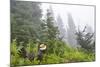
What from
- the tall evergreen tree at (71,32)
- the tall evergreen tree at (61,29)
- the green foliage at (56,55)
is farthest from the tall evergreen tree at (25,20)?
the tall evergreen tree at (71,32)

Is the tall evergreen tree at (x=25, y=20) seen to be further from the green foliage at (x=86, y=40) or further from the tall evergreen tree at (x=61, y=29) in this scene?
the green foliage at (x=86, y=40)

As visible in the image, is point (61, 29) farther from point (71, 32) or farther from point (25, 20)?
point (25, 20)

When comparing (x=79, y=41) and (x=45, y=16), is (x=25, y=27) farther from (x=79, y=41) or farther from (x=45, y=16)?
(x=79, y=41)

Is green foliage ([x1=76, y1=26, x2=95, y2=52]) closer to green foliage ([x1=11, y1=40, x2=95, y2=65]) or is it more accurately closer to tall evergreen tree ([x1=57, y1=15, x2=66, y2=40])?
green foliage ([x1=11, y1=40, x2=95, y2=65])

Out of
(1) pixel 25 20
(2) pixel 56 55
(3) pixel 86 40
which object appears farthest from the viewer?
(3) pixel 86 40

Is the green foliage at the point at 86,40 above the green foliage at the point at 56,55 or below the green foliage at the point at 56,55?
above

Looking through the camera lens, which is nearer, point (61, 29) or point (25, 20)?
point (25, 20)

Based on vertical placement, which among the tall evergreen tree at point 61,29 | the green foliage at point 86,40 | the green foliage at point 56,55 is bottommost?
the green foliage at point 56,55

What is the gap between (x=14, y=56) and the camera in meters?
2.12

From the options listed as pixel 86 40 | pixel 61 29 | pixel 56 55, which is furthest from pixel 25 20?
pixel 86 40

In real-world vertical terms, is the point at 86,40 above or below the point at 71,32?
below

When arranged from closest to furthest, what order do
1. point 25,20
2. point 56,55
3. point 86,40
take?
point 25,20 < point 56,55 < point 86,40

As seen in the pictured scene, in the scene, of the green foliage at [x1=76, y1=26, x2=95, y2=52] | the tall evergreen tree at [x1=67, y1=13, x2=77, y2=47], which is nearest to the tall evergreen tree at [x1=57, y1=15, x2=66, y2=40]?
the tall evergreen tree at [x1=67, y1=13, x2=77, y2=47]

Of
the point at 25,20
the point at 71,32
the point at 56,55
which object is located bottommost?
the point at 56,55
